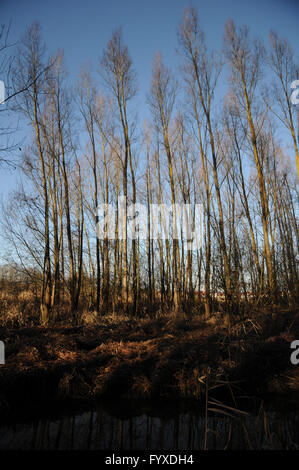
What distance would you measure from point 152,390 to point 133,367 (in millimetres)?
583

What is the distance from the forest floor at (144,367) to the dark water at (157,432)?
0.45 metres

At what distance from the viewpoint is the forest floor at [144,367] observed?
4234mm

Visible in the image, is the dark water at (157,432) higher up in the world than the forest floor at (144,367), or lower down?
lower down

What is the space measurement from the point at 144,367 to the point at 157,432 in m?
1.51

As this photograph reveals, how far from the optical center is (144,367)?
4828 mm

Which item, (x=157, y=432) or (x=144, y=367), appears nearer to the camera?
(x=157, y=432)

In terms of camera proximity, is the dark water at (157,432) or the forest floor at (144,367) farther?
the forest floor at (144,367)

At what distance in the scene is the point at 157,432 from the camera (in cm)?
333

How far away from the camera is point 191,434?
10.7 ft

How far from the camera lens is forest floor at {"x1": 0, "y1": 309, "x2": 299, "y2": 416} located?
167 inches

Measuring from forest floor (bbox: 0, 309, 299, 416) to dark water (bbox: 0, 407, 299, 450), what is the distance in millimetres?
449

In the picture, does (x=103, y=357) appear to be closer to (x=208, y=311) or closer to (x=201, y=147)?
(x=208, y=311)

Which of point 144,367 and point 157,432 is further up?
point 144,367

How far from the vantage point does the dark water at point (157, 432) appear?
9.97ft
